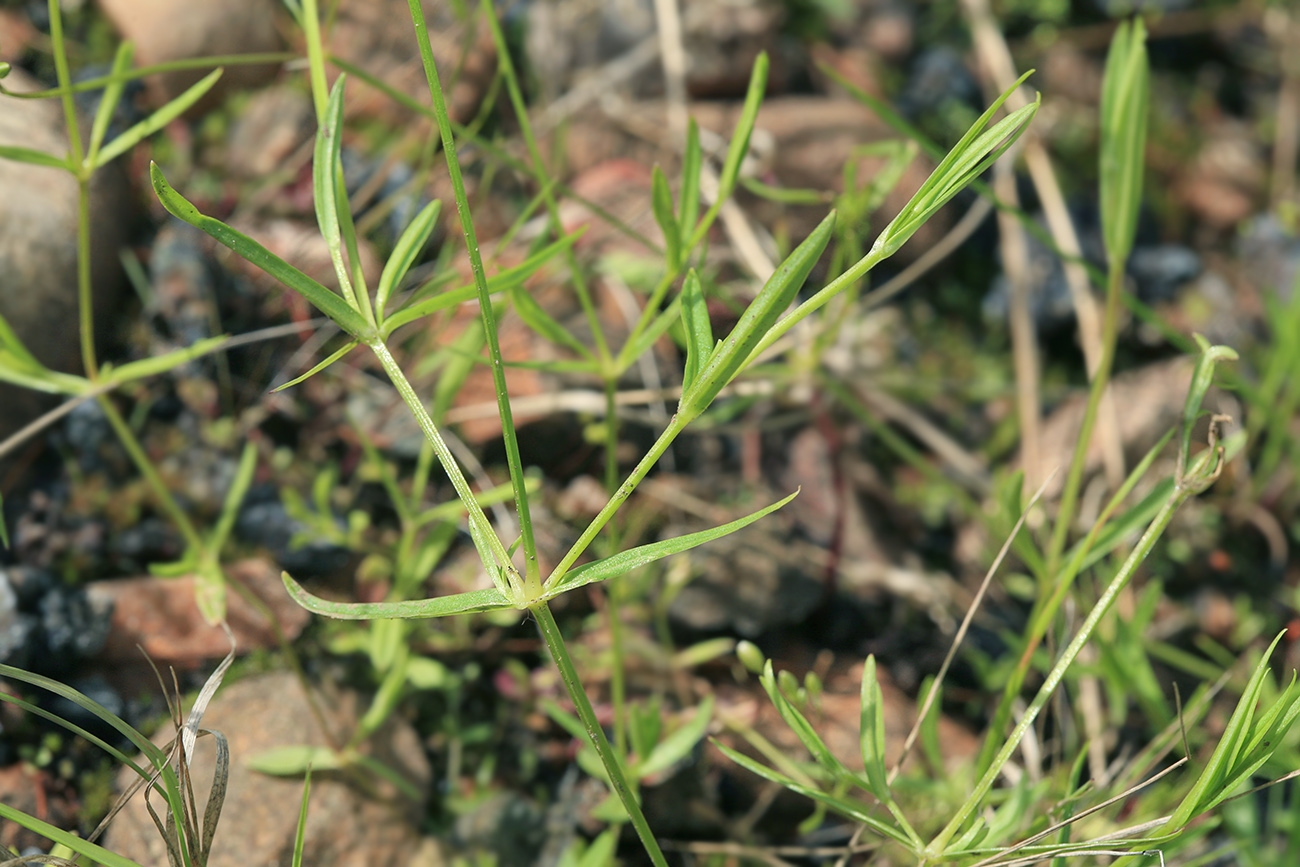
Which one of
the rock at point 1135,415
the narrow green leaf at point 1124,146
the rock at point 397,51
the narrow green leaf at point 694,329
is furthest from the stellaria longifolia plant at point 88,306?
the rock at point 1135,415

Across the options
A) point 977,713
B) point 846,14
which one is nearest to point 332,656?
point 977,713

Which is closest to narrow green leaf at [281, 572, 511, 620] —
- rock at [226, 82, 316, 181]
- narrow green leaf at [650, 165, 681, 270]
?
narrow green leaf at [650, 165, 681, 270]

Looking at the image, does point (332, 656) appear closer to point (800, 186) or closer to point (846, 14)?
point (800, 186)

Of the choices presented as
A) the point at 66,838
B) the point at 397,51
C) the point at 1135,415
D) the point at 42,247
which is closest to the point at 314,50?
the point at 66,838

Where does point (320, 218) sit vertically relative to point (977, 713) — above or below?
above

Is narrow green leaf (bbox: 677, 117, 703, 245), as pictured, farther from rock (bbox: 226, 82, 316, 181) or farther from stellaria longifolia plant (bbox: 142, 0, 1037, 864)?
rock (bbox: 226, 82, 316, 181)

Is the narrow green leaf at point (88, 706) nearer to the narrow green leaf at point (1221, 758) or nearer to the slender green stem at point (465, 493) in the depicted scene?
the slender green stem at point (465, 493)
